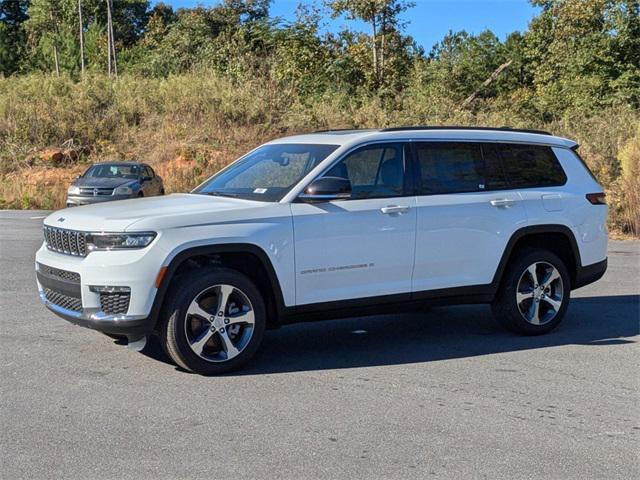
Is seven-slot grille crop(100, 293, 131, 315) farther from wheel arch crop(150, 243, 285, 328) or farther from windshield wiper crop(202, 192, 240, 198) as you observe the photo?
windshield wiper crop(202, 192, 240, 198)

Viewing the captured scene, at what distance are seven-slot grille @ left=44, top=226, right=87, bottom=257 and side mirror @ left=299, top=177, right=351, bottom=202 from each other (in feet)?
5.59

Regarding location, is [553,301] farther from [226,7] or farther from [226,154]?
[226,7]

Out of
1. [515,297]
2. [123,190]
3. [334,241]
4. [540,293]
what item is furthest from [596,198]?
[123,190]

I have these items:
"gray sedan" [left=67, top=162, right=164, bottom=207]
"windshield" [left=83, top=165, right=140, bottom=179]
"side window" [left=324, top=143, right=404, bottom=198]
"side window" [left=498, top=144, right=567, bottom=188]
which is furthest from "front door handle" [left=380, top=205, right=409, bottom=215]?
"windshield" [left=83, top=165, right=140, bottom=179]

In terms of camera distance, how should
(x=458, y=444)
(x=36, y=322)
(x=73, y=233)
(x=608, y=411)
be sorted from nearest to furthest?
(x=458, y=444) → (x=608, y=411) → (x=73, y=233) → (x=36, y=322)

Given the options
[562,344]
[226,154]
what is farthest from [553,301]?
[226,154]

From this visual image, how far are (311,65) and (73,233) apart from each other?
29.8 metres

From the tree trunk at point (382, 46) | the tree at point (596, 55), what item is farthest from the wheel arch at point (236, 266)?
the tree trunk at point (382, 46)

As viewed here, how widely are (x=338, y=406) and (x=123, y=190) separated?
1695cm

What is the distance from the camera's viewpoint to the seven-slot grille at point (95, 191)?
2122 cm

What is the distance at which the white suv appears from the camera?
5.95 m

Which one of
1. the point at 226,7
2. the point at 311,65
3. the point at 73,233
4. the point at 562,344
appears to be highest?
the point at 226,7

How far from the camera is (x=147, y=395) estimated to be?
18.6ft

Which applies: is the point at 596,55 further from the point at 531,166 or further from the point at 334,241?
the point at 334,241
